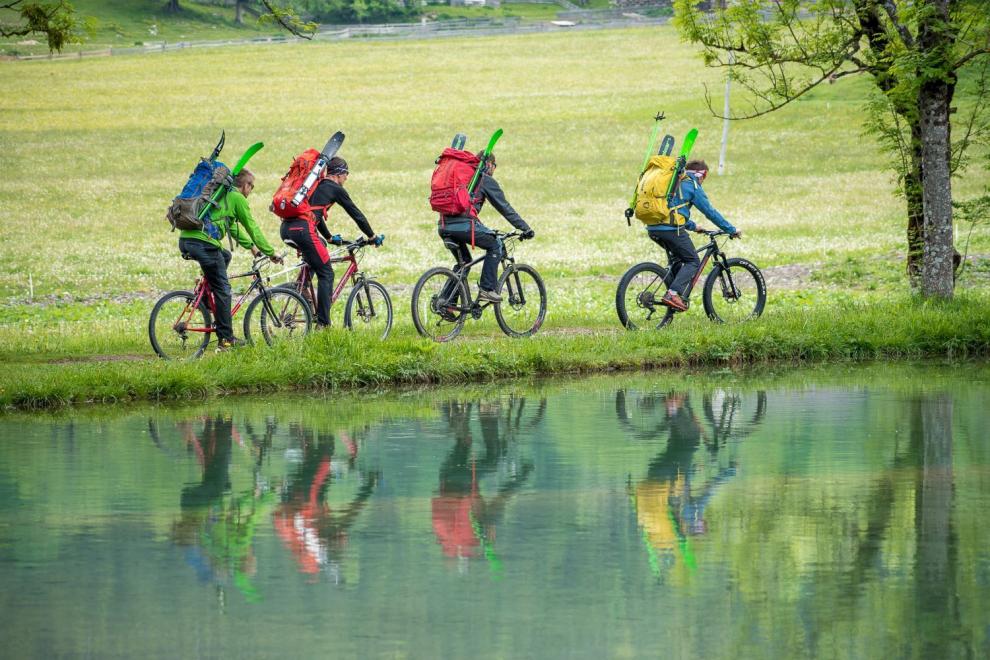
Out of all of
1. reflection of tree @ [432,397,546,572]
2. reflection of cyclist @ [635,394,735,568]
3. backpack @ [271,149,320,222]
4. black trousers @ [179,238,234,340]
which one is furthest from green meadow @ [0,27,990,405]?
reflection of cyclist @ [635,394,735,568]

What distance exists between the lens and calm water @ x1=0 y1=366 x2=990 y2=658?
637 centimetres

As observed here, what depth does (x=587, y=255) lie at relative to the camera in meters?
32.2

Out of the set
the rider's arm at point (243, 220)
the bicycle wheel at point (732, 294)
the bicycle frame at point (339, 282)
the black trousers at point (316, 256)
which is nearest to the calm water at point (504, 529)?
the rider's arm at point (243, 220)

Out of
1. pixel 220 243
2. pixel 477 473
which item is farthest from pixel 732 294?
pixel 477 473

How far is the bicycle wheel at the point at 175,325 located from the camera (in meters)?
14.7

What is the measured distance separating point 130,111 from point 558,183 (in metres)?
24.9

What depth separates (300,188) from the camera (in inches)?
603

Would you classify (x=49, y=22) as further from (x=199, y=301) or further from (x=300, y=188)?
(x=199, y=301)

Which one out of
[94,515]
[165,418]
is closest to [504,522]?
[94,515]

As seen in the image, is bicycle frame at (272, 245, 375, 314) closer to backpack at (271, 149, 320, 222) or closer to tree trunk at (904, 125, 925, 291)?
backpack at (271, 149, 320, 222)

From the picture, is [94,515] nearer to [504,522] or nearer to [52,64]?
[504,522]

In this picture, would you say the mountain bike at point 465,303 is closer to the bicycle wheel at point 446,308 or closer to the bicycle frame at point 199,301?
the bicycle wheel at point 446,308

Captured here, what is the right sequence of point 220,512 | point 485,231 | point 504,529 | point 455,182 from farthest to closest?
point 485,231 < point 455,182 < point 220,512 < point 504,529

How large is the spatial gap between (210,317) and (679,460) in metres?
A: 6.61
